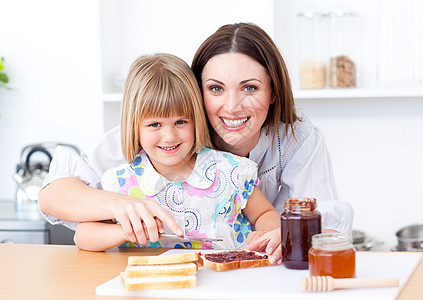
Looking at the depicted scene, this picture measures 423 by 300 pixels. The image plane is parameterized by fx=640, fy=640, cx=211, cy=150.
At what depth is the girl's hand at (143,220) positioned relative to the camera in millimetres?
1235

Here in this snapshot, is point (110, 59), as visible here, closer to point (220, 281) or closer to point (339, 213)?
point (339, 213)

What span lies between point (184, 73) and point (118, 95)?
3.16ft

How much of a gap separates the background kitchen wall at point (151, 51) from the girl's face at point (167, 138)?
3.31 feet

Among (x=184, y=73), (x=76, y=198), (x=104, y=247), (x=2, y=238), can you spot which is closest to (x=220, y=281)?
(x=104, y=247)

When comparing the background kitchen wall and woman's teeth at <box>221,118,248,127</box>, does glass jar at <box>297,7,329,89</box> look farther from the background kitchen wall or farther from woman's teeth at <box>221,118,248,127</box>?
woman's teeth at <box>221,118,248,127</box>

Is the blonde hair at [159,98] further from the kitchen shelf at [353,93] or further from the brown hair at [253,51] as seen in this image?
the kitchen shelf at [353,93]

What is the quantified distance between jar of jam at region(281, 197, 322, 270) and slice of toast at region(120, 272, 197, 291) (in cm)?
19

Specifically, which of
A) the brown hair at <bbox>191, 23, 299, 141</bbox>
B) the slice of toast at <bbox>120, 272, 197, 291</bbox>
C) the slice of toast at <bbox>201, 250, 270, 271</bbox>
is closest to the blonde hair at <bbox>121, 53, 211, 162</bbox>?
the brown hair at <bbox>191, 23, 299, 141</bbox>

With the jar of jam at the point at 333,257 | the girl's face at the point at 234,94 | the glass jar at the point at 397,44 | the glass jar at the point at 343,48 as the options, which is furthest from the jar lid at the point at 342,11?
the jar of jam at the point at 333,257

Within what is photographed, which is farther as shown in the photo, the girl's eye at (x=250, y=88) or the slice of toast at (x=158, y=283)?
the girl's eye at (x=250, y=88)

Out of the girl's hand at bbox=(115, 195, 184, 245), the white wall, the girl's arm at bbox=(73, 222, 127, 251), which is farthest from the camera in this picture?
the white wall

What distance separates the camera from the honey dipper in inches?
39.1

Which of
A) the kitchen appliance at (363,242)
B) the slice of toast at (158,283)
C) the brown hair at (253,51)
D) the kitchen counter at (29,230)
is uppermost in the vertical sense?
the brown hair at (253,51)

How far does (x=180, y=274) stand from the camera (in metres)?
1.08
